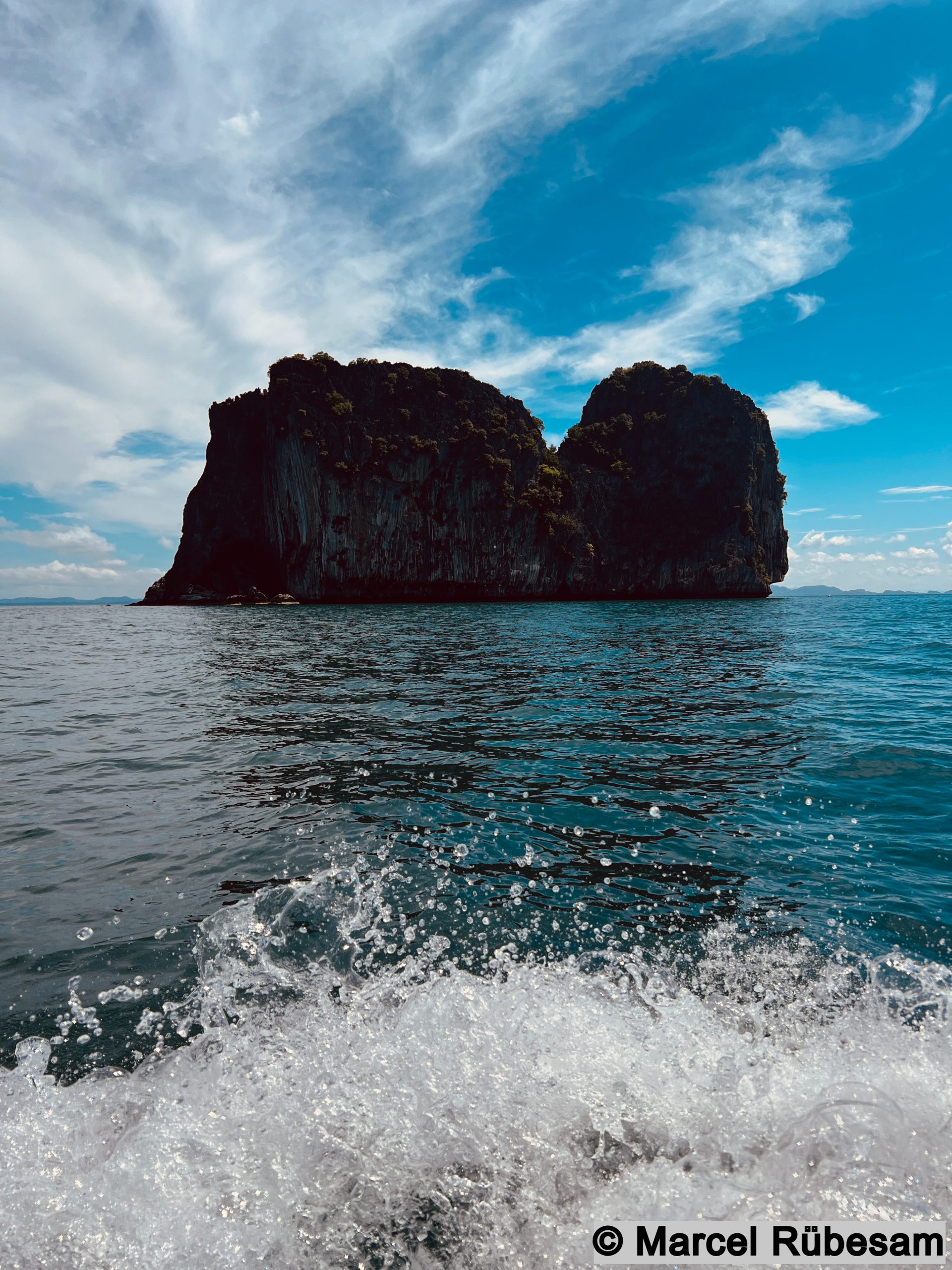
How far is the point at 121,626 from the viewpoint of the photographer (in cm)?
4284

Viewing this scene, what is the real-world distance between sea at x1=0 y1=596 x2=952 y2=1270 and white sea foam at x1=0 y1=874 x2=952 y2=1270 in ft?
0.05

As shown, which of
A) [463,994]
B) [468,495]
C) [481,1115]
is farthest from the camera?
[468,495]

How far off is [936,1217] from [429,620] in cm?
3681

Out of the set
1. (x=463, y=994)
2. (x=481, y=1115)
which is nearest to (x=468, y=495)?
(x=463, y=994)

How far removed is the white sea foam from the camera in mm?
2592

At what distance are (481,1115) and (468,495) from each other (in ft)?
244

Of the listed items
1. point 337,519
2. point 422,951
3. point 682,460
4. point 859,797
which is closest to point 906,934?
point 859,797

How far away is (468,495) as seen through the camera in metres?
74.6

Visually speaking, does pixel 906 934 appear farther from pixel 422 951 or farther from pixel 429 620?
pixel 429 620

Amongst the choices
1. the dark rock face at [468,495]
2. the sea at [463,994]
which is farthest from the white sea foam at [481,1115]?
the dark rock face at [468,495]

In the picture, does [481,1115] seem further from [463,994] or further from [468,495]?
[468,495]

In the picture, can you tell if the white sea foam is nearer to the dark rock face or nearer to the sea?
the sea

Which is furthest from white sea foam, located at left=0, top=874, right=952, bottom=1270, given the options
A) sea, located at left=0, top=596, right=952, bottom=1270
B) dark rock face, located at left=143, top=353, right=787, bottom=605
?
dark rock face, located at left=143, top=353, right=787, bottom=605

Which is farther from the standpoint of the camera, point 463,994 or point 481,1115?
point 463,994
